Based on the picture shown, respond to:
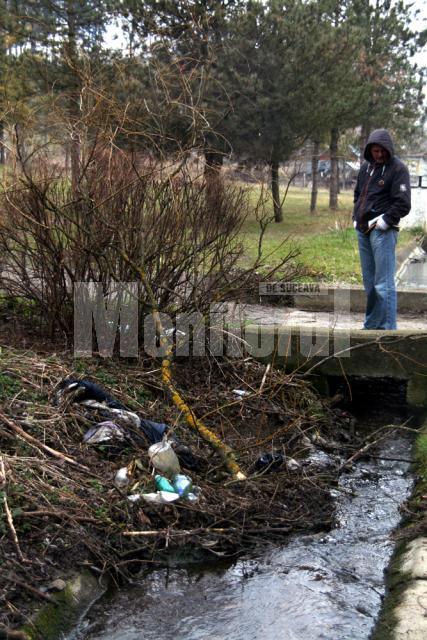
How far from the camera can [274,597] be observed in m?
4.16

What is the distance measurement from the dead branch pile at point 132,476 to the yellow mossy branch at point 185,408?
0.24 feet

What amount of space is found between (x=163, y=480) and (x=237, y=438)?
1.33 meters

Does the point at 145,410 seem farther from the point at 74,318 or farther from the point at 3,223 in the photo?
the point at 3,223

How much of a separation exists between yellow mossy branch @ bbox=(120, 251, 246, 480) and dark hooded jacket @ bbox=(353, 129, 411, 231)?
2.54 metres

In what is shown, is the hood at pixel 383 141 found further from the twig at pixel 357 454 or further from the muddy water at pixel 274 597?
the muddy water at pixel 274 597

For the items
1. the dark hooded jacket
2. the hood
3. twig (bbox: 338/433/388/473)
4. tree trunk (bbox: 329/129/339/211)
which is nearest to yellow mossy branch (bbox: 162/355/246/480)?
twig (bbox: 338/433/388/473)

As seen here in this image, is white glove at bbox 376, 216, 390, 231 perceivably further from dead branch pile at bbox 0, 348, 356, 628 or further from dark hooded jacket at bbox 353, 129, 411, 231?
dead branch pile at bbox 0, 348, 356, 628

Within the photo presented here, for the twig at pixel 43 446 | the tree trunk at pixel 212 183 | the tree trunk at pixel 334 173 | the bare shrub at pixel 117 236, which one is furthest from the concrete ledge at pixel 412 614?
the tree trunk at pixel 334 173

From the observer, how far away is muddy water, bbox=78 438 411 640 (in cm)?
381

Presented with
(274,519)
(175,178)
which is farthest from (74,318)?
(274,519)

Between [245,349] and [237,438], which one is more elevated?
[245,349]

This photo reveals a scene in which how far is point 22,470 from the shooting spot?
4.40 metres

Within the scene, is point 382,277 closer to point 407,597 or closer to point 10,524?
point 407,597

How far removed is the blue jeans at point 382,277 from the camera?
7.68m
